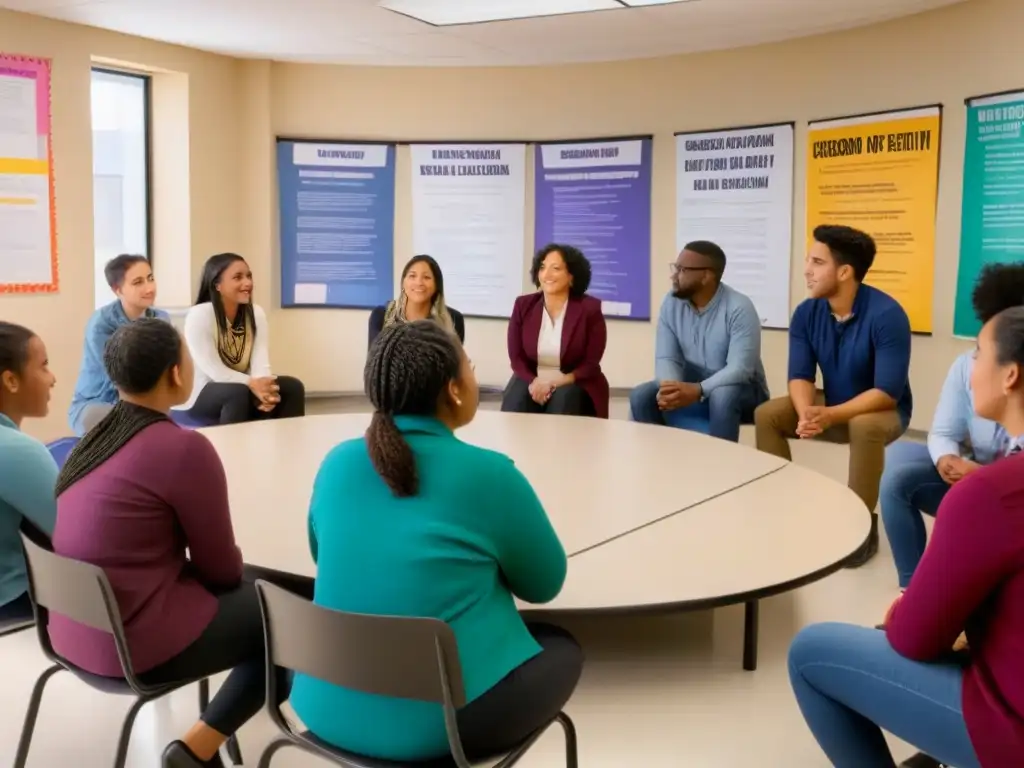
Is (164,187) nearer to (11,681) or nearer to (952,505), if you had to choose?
(11,681)

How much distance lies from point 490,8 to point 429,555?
4.84m

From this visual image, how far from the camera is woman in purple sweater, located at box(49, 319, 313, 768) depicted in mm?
2055

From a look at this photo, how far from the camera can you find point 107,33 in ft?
21.6

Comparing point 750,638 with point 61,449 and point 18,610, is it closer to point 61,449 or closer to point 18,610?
point 18,610

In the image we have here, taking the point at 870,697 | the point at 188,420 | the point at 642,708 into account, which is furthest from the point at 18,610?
the point at 188,420

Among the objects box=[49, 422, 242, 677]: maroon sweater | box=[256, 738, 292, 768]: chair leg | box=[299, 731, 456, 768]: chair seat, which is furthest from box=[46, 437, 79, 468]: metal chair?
box=[299, 731, 456, 768]: chair seat

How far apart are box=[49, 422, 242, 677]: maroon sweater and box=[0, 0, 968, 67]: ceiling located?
4.27 meters

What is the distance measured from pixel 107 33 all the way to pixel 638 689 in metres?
5.62

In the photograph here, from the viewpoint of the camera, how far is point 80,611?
6.59 ft

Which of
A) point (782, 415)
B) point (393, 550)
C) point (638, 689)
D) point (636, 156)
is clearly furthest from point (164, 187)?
point (393, 550)

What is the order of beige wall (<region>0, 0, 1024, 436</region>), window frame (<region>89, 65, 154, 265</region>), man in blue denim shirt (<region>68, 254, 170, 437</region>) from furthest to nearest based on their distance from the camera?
1. window frame (<region>89, 65, 154, 265</region>)
2. beige wall (<region>0, 0, 1024, 436</region>)
3. man in blue denim shirt (<region>68, 254, 170, 437</region>)

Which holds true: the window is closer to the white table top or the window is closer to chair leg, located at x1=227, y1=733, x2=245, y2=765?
the white table top

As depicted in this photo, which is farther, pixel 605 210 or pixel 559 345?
pixel 605 210

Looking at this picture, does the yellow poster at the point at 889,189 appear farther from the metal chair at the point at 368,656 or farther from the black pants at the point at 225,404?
the metal chair at the point at 368,656
